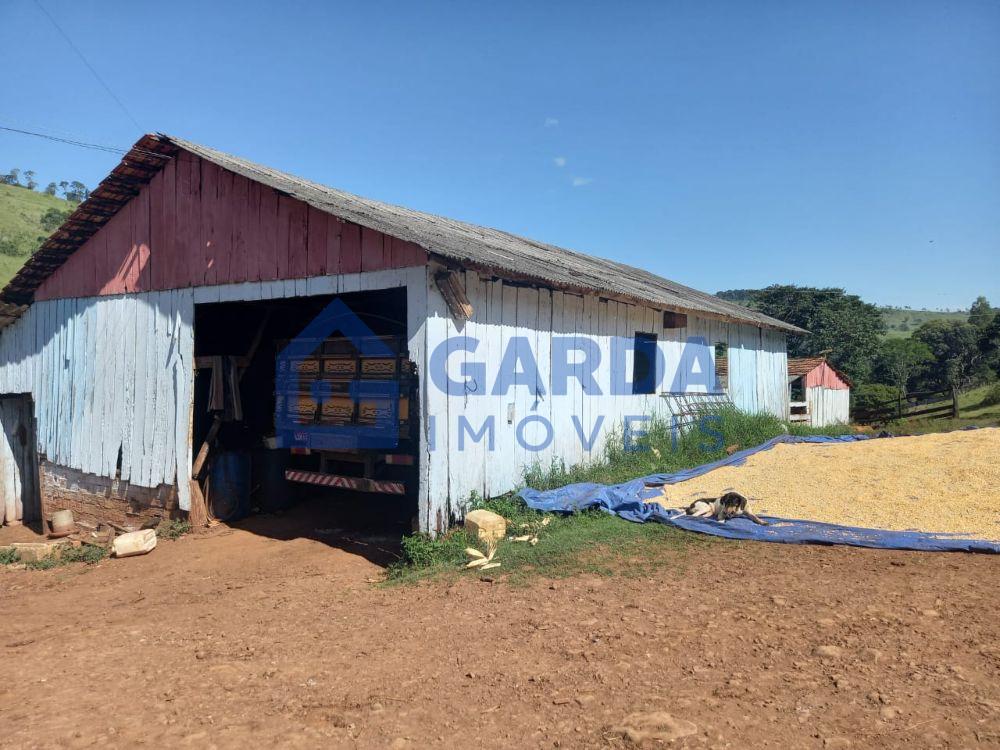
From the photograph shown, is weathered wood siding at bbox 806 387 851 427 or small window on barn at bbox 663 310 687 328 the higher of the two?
small window on barn at bbox 663 310 687 328

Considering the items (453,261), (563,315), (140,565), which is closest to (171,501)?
(140,565)

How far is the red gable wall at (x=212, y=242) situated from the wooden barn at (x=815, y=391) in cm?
2193

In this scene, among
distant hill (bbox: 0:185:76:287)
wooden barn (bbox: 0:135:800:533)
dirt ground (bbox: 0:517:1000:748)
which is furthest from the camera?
distant hill (bbox: 0:185:76:287)

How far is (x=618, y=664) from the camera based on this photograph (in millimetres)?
3939

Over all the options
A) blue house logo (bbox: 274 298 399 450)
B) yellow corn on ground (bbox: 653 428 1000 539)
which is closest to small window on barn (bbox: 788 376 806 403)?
yellow corn on ground (bbox: 653 428 1000 539)

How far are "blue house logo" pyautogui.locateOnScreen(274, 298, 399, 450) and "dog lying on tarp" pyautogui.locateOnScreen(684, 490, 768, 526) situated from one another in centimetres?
383

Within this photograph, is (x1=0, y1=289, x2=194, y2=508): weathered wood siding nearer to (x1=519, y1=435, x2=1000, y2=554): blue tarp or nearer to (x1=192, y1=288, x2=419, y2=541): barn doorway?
(x1=192, y1=288, x2=419, y2=541): barn doorway

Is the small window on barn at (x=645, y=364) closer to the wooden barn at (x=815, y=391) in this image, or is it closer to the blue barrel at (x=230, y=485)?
the blue barrel at (x=230, y=485)

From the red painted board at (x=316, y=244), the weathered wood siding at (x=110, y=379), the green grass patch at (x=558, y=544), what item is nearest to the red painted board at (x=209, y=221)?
the weathered wood siding at (x=110, y=379)

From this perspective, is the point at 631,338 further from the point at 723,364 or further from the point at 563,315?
the point at 723,364

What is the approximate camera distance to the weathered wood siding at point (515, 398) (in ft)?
22.7

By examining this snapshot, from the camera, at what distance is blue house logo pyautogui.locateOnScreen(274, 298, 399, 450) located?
7613 millimetres

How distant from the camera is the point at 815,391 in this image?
25906 mm

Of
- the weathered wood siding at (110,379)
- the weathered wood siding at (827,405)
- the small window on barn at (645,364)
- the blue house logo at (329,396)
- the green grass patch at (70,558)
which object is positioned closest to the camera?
the blue house logo at (329,396)
